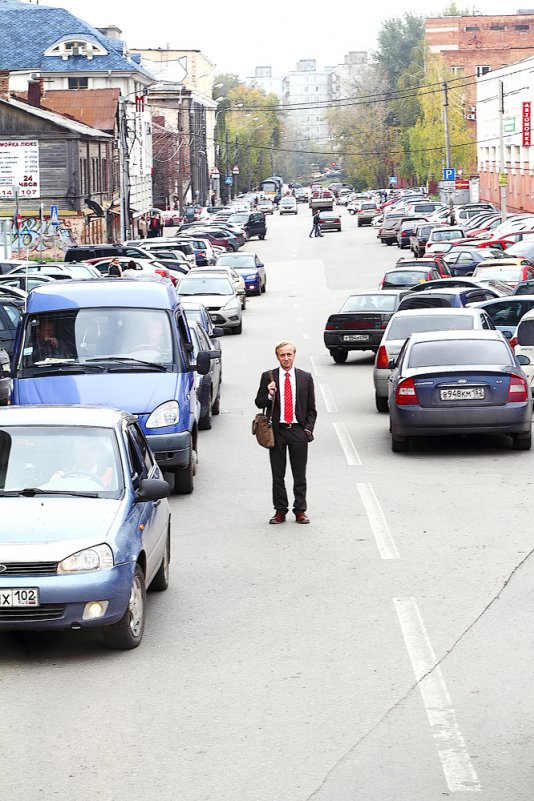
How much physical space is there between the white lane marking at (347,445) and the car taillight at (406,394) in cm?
84

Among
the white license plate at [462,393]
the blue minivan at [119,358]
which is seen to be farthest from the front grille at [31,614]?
the white license plate at [462,393]

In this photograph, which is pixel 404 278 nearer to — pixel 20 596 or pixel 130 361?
pixel 130 361

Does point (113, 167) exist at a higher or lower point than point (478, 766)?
higher

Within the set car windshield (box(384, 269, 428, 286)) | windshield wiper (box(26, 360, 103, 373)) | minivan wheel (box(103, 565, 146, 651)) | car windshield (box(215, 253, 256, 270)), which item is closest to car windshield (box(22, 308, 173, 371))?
windshield wiper (box(26, 360, 103, 373))

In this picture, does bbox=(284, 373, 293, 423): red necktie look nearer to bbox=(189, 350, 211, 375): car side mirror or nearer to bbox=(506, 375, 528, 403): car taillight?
bbox=(189, 350, 211, 375): car side mirror

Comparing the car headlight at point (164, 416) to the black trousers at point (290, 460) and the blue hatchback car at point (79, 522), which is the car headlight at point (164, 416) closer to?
the black trousers at point (290, 460)

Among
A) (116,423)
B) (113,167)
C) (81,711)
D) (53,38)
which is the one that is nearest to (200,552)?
(116,423)

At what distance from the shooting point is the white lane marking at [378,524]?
38.4 feet

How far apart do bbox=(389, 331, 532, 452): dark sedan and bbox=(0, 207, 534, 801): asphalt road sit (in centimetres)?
111

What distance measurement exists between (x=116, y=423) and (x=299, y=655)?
220 centimetres

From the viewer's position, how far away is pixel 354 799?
6.21 metres

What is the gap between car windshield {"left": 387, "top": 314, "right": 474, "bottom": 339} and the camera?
2125 centimetres

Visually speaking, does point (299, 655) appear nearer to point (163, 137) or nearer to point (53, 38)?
point (53, 38)

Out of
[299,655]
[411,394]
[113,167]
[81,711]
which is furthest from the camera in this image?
[113,167]
